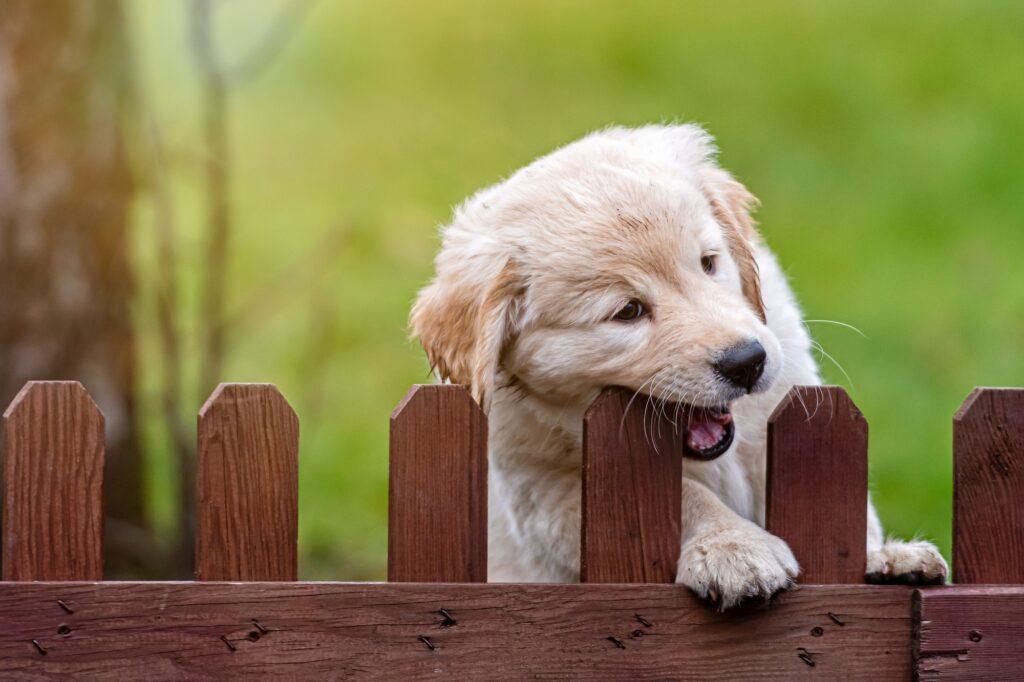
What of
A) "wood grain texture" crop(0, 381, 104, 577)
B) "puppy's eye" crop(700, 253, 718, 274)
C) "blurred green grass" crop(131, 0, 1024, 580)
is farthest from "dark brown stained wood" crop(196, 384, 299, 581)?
"blurred green grass" crop(131, 0, 1024, 580)

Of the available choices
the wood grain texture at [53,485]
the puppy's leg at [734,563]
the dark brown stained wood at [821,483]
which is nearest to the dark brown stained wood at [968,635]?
the dark brown stained wood at [821,483]

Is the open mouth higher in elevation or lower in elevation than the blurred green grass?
lower

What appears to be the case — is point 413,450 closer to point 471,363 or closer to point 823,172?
point 471,363

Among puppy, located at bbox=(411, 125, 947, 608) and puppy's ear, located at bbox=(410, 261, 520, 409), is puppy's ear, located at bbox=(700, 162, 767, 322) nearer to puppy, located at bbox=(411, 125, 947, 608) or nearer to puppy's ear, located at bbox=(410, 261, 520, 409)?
puppy, located at bbox=(411, 125, 947, 608)

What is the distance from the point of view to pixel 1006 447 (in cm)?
251

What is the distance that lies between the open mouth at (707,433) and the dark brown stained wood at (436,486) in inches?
24.0

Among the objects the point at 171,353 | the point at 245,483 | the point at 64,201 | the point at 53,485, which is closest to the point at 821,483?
the point at 245,483

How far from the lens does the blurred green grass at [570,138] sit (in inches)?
254

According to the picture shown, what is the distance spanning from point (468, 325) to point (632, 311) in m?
0.38

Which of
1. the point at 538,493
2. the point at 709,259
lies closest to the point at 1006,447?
the point at 709,259

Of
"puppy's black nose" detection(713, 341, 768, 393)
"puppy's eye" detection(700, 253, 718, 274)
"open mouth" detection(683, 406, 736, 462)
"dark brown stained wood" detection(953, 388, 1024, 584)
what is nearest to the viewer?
"dark brown stained wood" detection(953, 388, 1024, 584)

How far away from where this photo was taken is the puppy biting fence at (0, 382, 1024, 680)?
2.20 metres

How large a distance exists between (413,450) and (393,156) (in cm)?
628

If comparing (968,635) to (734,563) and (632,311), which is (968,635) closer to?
(734,563)
